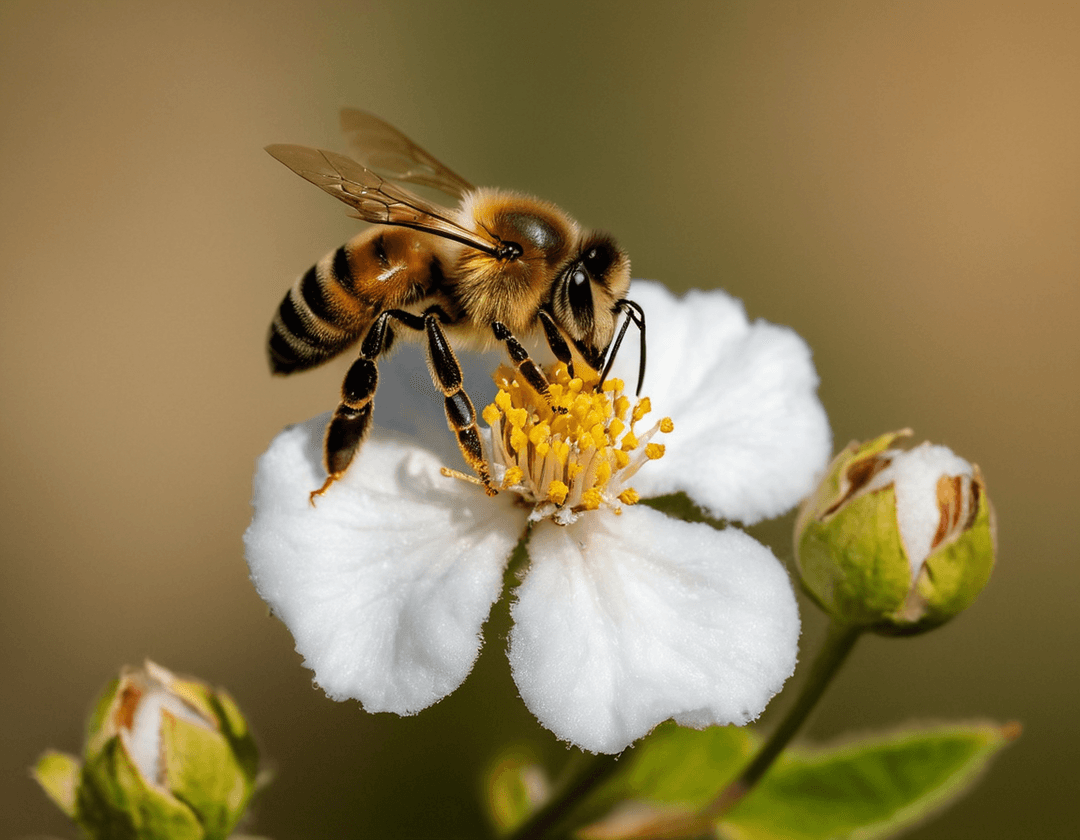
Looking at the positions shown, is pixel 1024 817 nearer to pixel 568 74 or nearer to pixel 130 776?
pixel 130 776

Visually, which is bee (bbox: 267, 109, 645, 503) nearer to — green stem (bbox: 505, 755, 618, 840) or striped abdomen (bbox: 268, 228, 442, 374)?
striped abdomen (bbox: 268, 228, 442, 374)

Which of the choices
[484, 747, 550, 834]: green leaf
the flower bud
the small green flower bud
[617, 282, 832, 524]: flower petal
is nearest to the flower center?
[617, 282, 832, 524]: flower petal

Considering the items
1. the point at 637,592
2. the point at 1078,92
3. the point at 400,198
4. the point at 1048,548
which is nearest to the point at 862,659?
the point at 1048,548

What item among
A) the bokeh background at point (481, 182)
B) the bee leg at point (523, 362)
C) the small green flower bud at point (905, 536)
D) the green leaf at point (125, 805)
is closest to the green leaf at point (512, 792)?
the bokeh background at point (481, 182)

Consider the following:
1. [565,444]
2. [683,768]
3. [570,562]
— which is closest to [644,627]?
[570,562]

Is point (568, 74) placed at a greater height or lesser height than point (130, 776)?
greater

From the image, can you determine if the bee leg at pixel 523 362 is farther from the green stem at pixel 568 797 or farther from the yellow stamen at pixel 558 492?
the green stem at pixel 568 797

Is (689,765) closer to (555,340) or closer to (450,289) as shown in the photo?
(555,340)
